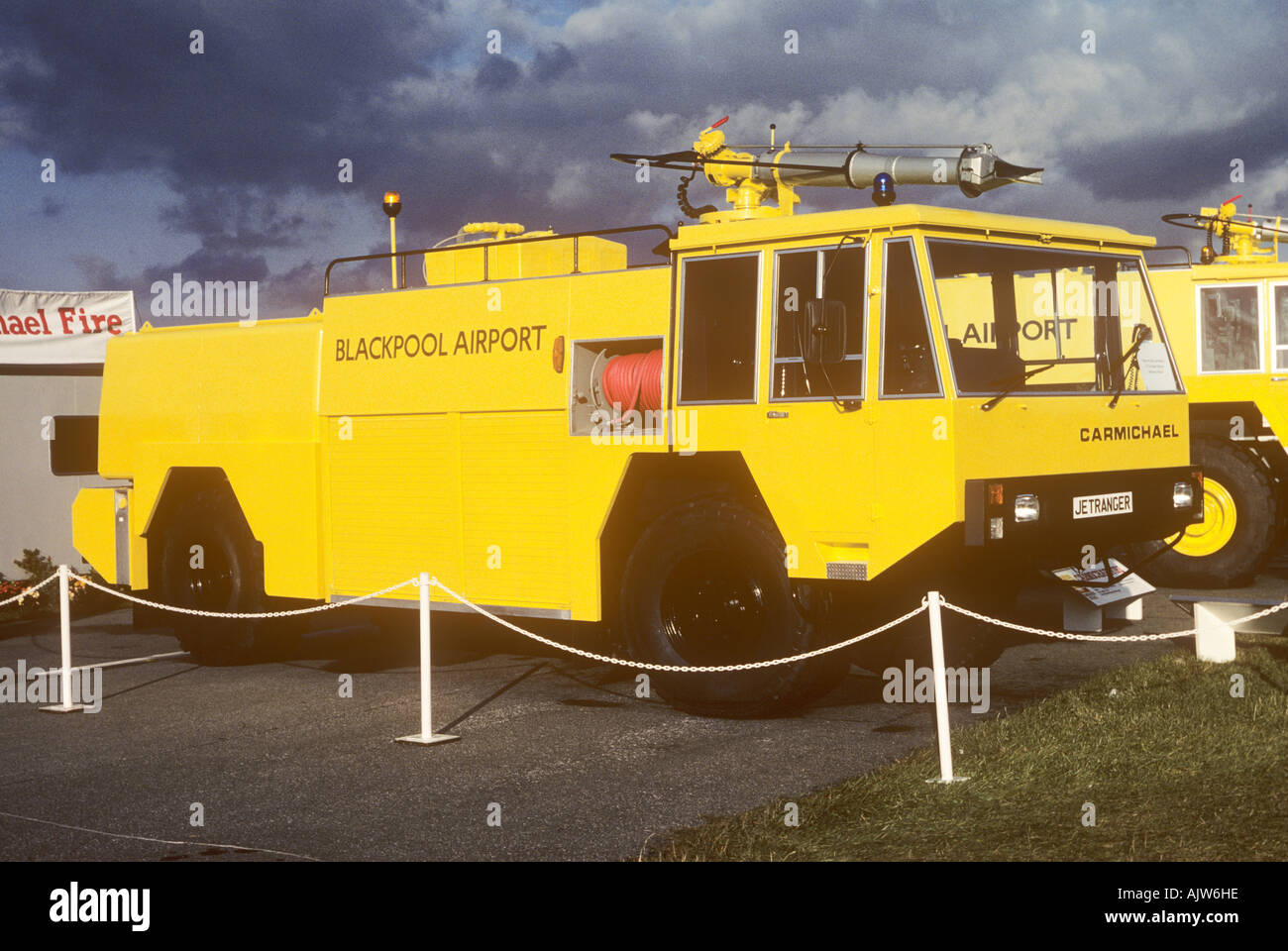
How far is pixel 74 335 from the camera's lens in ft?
61.8

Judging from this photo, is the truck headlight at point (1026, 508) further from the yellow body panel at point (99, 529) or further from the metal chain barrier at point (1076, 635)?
the yellow body panel at point (99, 529)

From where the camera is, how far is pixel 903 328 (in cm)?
830

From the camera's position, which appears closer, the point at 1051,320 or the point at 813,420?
the point at 813,420

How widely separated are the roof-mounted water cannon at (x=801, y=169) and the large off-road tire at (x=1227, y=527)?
19.5 feet

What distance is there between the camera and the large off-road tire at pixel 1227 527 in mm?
14562

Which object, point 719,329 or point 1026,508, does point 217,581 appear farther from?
point 1026,508

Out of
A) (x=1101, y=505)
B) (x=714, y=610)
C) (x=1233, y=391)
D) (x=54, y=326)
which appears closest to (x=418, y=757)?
(x=714, y=610)

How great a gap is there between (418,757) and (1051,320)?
454cm

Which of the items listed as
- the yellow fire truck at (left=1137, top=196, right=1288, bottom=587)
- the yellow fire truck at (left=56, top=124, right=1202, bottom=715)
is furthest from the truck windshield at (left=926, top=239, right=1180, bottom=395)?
the yellow fire truck at (left=1137, top=196, right=1288, bottom=587)

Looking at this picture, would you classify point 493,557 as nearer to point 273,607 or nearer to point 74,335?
point 273,607

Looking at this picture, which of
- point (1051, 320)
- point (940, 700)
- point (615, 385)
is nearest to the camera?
point (940, 700)

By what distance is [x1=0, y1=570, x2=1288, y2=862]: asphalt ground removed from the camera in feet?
22.0

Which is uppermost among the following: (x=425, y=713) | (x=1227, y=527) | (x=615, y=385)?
(x=615, y=385)
